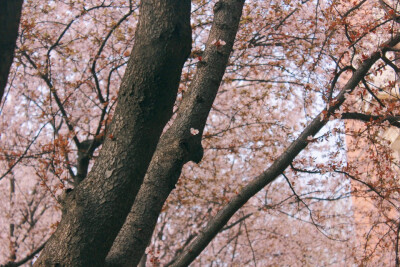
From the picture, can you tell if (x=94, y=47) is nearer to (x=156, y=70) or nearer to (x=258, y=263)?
(x=156, y=70)

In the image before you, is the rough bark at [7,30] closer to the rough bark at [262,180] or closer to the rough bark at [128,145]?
the rough bark at [128,145]

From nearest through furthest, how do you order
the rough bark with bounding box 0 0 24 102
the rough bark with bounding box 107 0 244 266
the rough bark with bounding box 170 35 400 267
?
the rough bark with bounding box 0 0 24 102, the rough bark with bounding box 107 0 244 266, the rough bark with bounding box 170 35 400 267

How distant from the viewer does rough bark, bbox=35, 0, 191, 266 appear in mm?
2402

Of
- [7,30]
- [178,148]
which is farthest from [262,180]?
[7,30]

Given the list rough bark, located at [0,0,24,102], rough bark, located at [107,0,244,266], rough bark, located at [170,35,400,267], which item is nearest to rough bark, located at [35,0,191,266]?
rough bark, located at [107,0,244,266]

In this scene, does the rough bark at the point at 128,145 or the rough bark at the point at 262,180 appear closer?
the rough bark at the point at 128,145

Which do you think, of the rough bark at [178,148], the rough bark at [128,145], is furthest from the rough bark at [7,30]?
the rough bark at [178,148]

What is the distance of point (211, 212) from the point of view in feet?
33.7

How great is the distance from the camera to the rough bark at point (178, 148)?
9.45ft

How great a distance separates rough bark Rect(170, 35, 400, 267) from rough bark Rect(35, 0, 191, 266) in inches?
56.4

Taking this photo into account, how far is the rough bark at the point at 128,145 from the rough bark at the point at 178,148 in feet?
1.17

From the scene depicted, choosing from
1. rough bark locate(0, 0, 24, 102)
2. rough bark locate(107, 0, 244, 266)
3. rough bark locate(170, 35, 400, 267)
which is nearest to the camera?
rough bark locate(0, 0, 24, 102)

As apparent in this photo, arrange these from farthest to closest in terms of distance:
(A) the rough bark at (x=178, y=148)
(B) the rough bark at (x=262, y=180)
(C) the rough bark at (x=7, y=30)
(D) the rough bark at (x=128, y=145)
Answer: (B) the rough bark at (x=262, y=180)
(A) the rough bark at (x=178, y=148)
(D) the rough bark at (x=128, y=145)
(C) the rough bark at (x=7, y=30)

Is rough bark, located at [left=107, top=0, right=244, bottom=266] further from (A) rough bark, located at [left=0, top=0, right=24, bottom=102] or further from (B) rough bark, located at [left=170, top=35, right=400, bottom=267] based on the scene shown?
(A) rough bark, located at [left=0, top=0, right=24, bottom=102]
